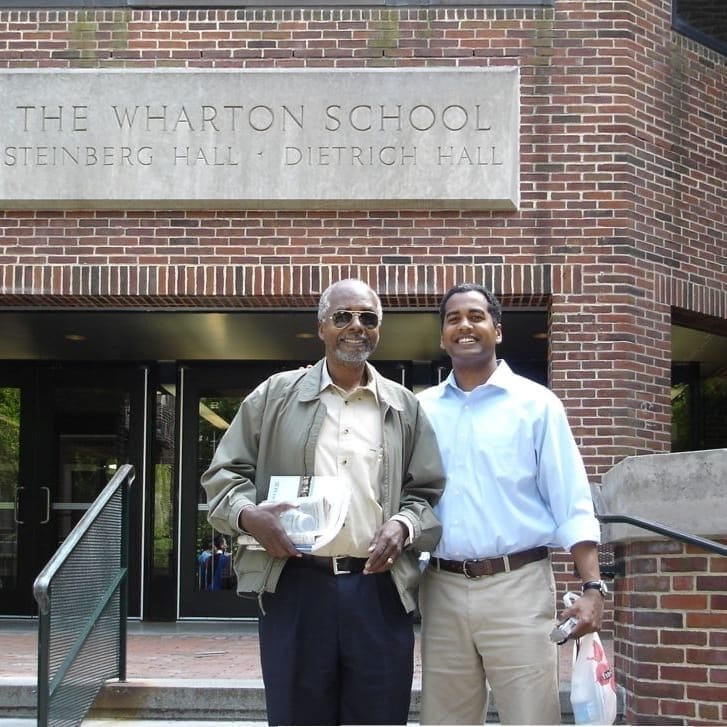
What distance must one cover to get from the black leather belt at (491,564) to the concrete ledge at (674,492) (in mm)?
1343

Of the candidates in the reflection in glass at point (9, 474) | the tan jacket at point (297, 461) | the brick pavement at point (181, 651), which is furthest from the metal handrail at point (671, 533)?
the reflection in glass at point (9, 474)

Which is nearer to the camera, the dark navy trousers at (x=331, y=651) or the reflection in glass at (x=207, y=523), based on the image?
the dark navy trousers at (x=331, y=651)

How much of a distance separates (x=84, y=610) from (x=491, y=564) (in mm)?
3016

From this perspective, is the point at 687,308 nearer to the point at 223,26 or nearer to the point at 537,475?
the point at 223,26

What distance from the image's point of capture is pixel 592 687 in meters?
3.52

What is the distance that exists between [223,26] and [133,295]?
2132mm

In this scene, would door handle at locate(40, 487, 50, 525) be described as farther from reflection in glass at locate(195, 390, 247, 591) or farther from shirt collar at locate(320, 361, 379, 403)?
shirt collar at locate(320, 361, 379, 403)

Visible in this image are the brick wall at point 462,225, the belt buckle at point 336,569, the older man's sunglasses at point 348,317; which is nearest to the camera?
the belt buckle at point 336,569

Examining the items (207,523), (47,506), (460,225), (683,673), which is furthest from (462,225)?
(47,506)

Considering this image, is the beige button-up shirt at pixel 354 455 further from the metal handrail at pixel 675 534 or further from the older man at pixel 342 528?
the metal handrail at pixel 675 534

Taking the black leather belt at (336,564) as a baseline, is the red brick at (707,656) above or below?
below

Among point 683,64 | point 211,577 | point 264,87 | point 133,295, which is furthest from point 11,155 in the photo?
point 683,64

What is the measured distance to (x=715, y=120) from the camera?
32.1 ft

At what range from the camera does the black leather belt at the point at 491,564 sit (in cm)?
362
